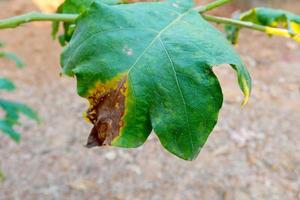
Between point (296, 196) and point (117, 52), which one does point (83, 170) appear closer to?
point (296, 196)

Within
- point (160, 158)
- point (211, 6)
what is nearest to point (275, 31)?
point (211, 6)

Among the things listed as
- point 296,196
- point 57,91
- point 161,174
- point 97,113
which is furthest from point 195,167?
point 97,113

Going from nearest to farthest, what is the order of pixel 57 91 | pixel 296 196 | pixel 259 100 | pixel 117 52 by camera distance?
pixel 117 52
pixel 296 196
pixel 259 100
pixel 57 91

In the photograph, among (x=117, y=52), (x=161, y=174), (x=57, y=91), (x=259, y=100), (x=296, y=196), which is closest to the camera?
(x=117, y=52)

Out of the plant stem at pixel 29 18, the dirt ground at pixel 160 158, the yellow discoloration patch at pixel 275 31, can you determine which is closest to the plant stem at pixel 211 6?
the yellow discoloration patch at pixel 275 31

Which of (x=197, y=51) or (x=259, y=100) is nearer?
(x=197, y=51)

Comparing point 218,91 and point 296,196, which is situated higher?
point 218,91

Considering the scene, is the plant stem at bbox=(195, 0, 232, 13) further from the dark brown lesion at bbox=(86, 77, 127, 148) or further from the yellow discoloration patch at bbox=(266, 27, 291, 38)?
the dark brown lesion at bbox=(86, 77, 127, 148)

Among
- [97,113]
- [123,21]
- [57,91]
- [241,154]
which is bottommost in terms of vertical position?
[57,91]
